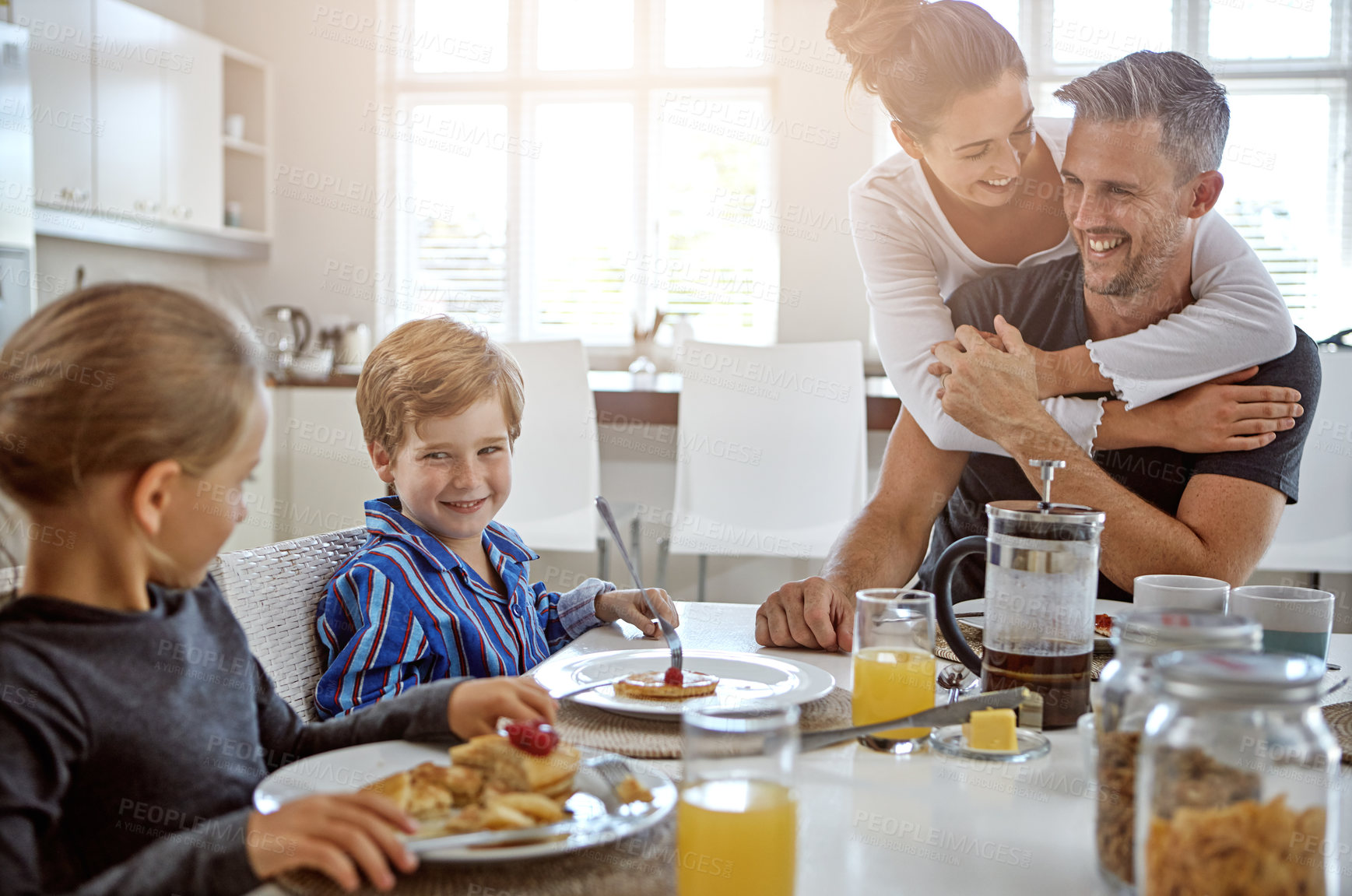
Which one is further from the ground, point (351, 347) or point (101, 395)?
point (351, 347)

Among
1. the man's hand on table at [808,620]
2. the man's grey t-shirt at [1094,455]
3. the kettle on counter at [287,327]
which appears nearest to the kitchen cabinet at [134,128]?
the kettle on counter at [287,327]

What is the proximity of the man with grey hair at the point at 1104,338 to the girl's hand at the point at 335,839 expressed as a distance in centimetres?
87

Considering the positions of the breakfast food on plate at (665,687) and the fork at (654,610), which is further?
the fork at (654,610)

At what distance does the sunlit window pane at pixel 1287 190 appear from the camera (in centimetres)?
412

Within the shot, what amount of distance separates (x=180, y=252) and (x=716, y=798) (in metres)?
4.57

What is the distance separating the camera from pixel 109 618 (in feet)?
2.24

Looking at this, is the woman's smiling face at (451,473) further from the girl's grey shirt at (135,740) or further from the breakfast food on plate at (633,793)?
the breakfast food on plate at (633,793)

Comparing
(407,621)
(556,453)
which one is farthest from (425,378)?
(556,453)

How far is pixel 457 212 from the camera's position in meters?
4.79

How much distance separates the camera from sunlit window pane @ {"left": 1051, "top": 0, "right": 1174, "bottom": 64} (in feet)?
13.8

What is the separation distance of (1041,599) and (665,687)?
1.01 feet

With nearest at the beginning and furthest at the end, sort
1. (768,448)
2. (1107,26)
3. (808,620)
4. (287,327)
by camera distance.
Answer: (808,620) → (768,448) → (1107,26) → (287,327)

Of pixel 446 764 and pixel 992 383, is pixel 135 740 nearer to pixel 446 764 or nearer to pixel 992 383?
pixel 446 764

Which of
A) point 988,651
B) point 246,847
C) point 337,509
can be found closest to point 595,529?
point 337,509
